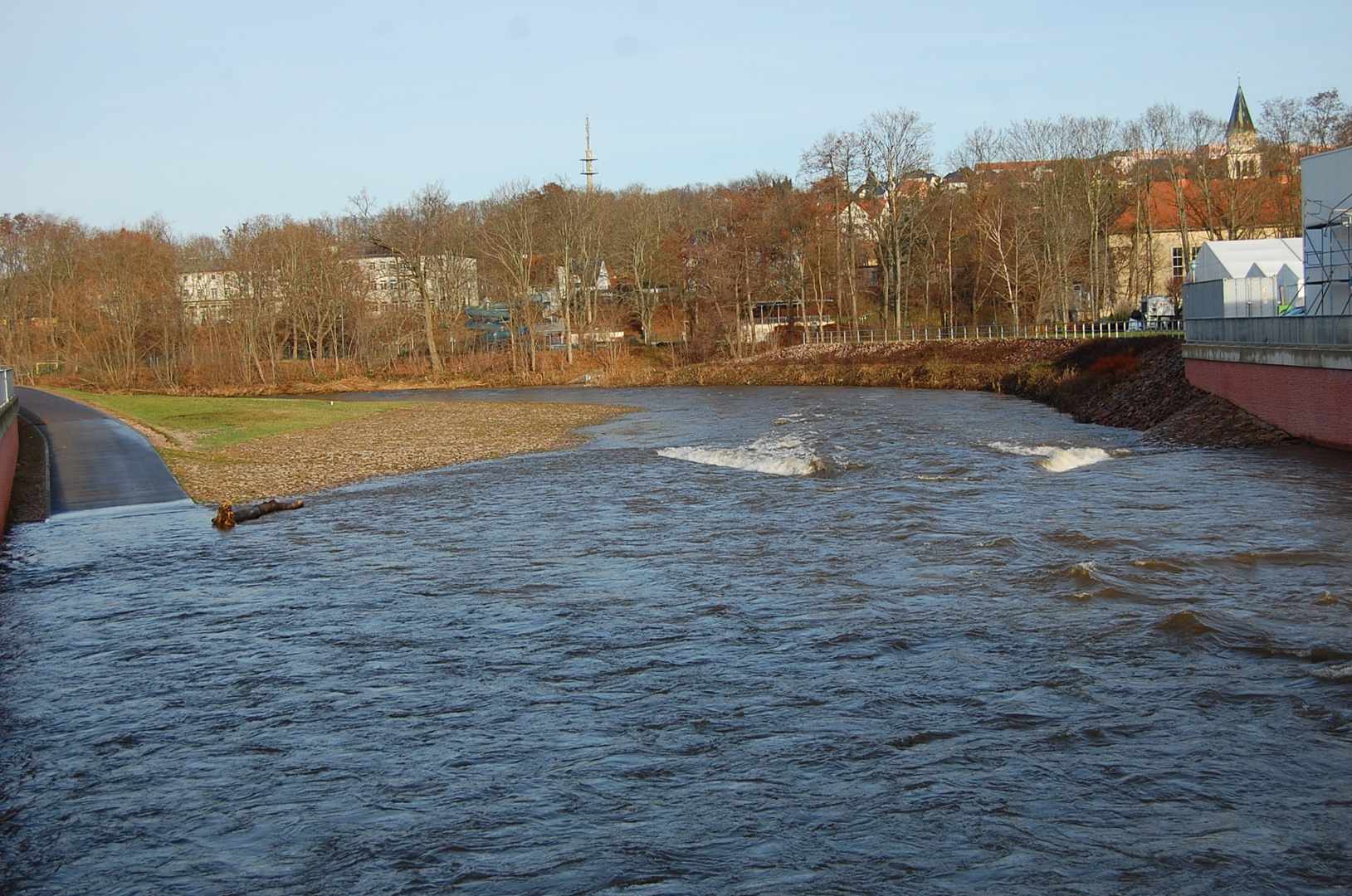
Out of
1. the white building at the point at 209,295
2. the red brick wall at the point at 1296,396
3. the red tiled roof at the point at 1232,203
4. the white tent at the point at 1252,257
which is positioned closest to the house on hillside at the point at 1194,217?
the red tiled roof at the point at 1232,203

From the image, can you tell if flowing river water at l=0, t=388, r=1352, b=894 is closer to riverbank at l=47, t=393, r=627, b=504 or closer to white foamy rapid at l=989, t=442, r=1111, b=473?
white foamy rapid at l=989, t=442, r=1111, b=473

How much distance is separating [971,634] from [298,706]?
24.1 feet

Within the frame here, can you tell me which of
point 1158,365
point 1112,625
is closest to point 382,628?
point 1112,625

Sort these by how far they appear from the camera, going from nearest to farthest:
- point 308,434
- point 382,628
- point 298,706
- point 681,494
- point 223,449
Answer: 1. point 298,706
2. point 382,628
3. point 681,494
4. point 223,449
5. point 308,434

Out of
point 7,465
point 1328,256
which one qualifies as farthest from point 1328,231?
point 7,465

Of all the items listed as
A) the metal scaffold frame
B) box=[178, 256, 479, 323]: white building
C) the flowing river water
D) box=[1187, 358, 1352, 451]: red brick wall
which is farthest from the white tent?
box=[178, 256, 479, 323]: white building

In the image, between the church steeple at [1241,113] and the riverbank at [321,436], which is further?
the church steeple at [1241,113]

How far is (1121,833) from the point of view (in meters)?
7.70

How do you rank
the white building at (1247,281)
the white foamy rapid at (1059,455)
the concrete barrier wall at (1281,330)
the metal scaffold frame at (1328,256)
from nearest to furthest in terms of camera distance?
1. the concrete barrier wall at (1281,330)
2. the white foamy rapid at (1059,455)
3. the white building at (1247,281)
4. the metal scaffold frame at (1328,256)

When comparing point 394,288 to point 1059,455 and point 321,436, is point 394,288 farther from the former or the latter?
point 1059,455

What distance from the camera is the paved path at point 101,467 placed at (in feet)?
81.5

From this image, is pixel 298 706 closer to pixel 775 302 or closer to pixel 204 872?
pixel 204 872

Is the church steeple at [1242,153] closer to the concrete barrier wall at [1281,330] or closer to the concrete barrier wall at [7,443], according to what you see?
the concrete barrier wall at [1281,330]

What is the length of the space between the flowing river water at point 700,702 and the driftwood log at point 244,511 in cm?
45
